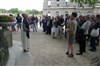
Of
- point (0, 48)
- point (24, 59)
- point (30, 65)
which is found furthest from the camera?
point (24, 59)

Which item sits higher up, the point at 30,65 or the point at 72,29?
the point at 72,29

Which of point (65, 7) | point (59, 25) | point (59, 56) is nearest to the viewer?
point (59, 56)

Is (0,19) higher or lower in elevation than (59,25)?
higher

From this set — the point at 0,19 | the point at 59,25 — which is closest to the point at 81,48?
the point at 0,19

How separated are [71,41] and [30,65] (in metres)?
2.44

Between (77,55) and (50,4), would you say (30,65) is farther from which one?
(50,4)

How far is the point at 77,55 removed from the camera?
1216 cm

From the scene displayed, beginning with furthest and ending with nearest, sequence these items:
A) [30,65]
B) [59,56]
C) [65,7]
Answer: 1. [65,7]
2. [59,56]
3. [30,65]

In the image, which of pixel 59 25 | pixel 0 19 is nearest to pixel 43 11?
pixel 59 25

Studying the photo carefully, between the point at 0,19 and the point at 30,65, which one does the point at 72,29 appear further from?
the point at 0,19

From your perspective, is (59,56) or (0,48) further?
(59,56)

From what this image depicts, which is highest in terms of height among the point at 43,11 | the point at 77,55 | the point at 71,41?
the point at 71,41

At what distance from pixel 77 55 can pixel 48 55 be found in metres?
1.33

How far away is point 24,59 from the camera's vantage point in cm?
1095
